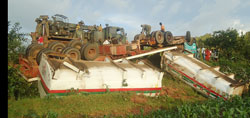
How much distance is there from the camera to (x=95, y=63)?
21.8ft

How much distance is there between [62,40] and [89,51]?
306 cm

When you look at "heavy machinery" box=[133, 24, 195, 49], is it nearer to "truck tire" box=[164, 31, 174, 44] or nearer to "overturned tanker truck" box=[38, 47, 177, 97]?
"truck tire" box=[164, 31, 174, 44]

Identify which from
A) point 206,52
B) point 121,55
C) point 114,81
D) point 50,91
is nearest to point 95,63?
point 114,81

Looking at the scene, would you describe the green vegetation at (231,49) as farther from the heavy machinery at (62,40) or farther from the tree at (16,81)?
the tree at (16,81)

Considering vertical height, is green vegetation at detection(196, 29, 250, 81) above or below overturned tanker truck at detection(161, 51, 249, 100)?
above

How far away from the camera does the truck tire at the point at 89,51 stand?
9180 millimetres

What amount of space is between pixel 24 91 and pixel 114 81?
130 inches

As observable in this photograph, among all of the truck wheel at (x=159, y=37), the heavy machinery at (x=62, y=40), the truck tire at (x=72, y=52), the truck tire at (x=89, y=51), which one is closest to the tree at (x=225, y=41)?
the truck wheel at (x=159, y=37)

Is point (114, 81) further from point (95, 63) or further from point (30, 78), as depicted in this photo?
point (30, 78)

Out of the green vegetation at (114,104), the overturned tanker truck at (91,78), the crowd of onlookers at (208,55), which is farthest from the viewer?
the crowd of onlookers at (208,55)

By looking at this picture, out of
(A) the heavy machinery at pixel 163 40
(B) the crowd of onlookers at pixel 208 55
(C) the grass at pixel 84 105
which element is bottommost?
(C) the grass at pixel 84 105

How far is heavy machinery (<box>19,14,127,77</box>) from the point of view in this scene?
792cm

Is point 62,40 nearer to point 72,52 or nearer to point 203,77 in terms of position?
point 72,52

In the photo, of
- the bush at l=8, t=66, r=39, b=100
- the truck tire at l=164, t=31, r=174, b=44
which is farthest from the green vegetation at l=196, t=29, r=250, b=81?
the bush at l=8, t=66, r=39, b=100
